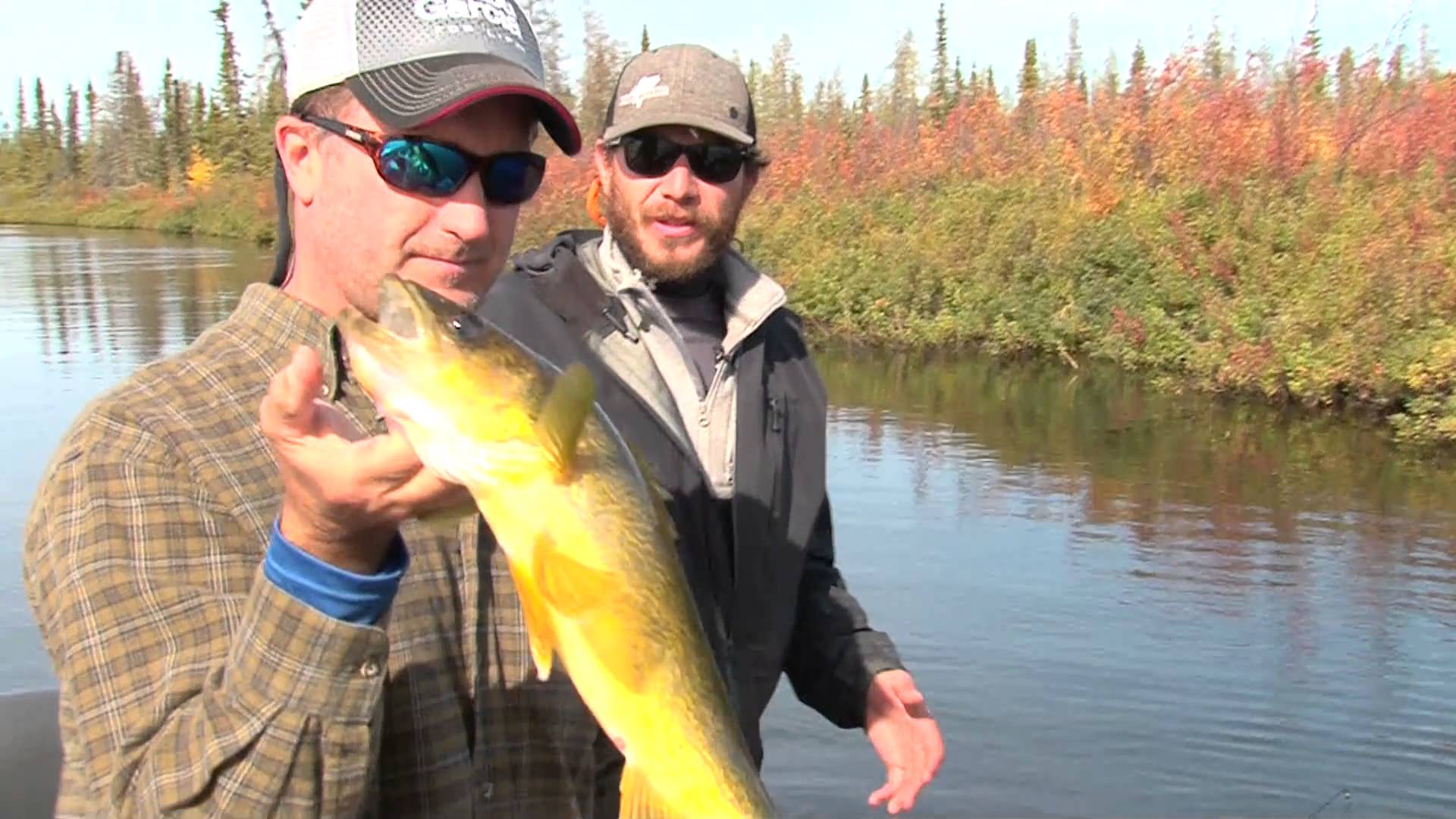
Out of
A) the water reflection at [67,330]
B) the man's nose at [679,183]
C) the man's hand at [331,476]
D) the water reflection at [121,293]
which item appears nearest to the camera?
the man's hand at [331,476]

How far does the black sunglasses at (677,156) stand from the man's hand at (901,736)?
5.18 ft

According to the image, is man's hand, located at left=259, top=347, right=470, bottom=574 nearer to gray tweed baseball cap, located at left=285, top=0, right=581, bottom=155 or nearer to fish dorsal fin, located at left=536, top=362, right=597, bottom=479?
fish dorsal fin, located at left=536, top=362, right=597, bottom=479

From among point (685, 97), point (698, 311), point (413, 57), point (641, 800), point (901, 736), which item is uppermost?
point (685, 97)

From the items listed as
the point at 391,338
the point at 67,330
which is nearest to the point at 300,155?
the point at 391,338

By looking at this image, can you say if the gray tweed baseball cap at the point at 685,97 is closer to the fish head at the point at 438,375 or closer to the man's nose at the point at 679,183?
the man's nose at the point at 679,183

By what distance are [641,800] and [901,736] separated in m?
1.79

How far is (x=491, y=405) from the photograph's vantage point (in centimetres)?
177

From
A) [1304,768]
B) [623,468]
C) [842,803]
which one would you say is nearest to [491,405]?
[623,468]

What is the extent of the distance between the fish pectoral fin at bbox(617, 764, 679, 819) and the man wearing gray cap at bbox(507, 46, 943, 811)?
1.35 meters

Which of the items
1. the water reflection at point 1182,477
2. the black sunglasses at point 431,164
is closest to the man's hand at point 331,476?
the black sunglasses at point 431,164

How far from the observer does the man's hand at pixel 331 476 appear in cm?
166

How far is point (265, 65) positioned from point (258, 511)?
170 feet

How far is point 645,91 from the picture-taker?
4.14 metres

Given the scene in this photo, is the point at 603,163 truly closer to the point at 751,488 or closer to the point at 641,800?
the point at 751,488
